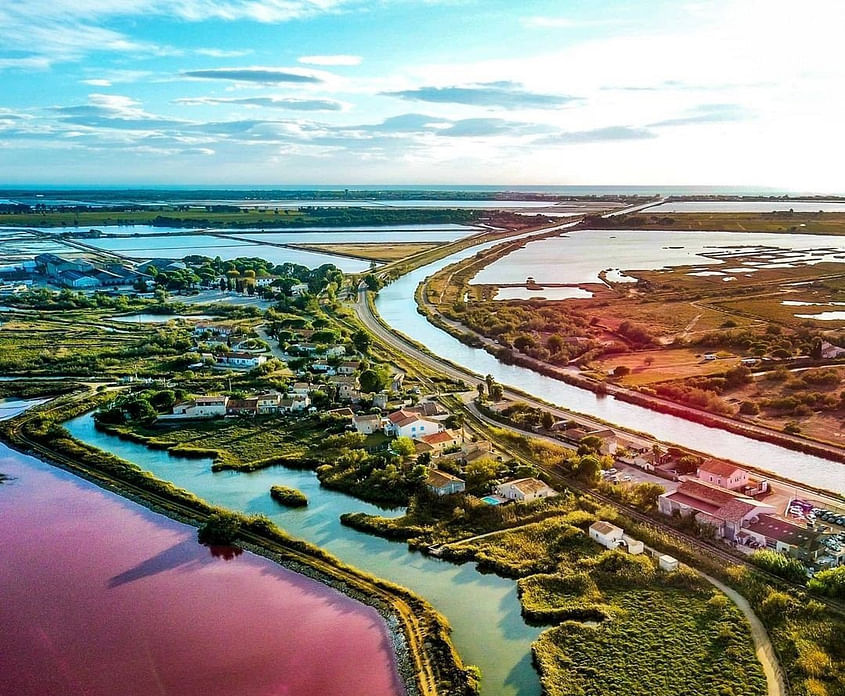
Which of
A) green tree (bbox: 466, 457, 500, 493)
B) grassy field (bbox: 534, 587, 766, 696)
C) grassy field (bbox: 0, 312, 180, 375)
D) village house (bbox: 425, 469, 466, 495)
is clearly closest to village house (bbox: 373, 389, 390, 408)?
green tree (bbox: 466, 457, 500, 493)

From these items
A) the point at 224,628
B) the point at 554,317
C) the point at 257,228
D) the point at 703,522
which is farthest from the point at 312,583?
the point at 257,228

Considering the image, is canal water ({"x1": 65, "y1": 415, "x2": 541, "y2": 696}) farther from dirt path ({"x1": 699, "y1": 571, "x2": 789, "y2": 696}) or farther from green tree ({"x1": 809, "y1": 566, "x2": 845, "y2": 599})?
green tree ({"x1": 809, "y1": 566, "x2": 845, "y2": 599})

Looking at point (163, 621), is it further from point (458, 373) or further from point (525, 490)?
point (458, 373)

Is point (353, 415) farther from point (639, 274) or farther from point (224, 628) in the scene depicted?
point (639, 274)

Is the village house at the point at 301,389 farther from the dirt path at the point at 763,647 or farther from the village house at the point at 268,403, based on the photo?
the dirt path at the point at 763,647

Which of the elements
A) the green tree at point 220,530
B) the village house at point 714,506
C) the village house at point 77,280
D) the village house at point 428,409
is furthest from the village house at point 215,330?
the village house at point 714,506
